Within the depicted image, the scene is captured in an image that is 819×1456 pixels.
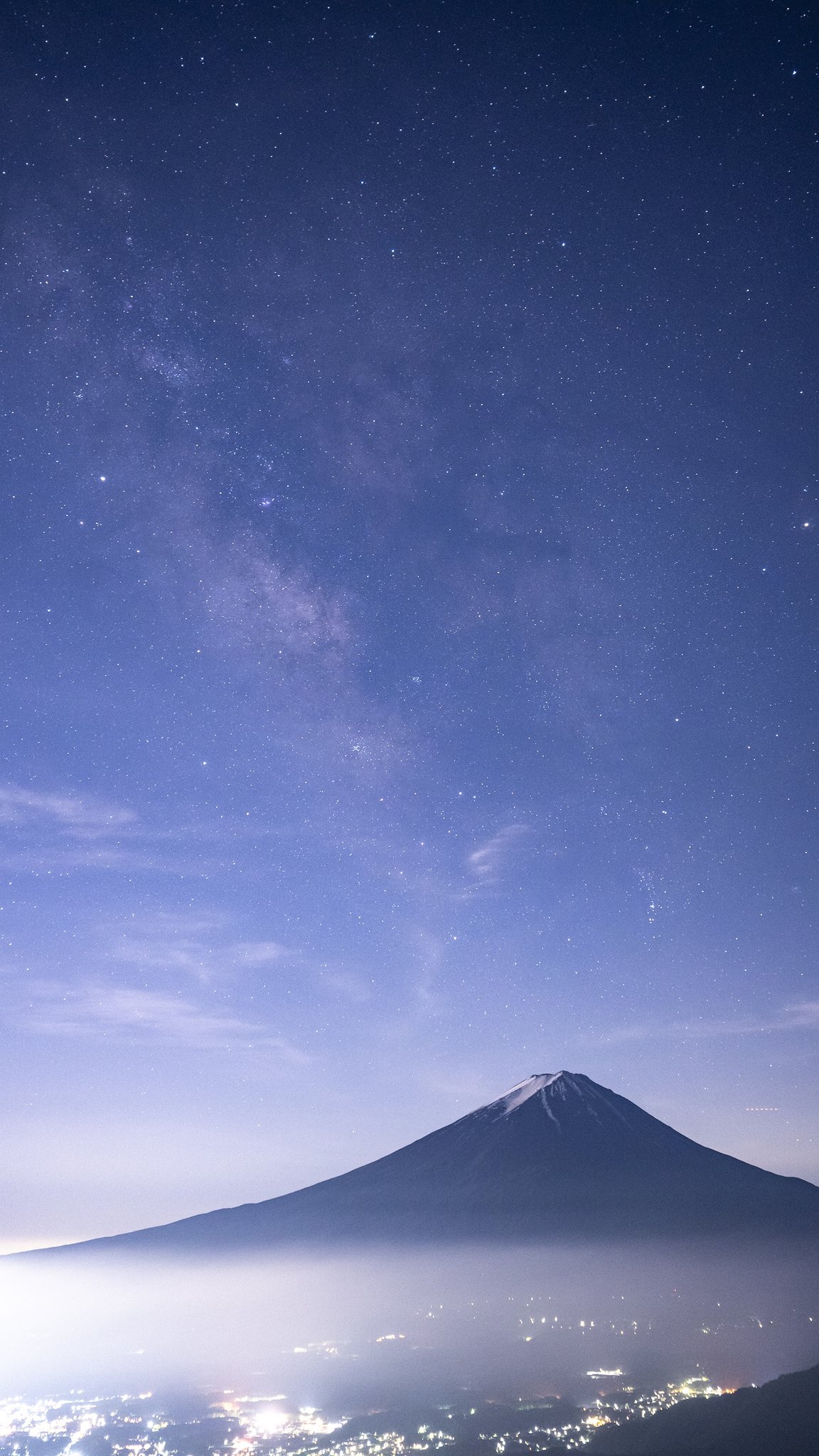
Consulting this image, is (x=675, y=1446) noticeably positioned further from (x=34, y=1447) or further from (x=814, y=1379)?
(x=34, y=1447)

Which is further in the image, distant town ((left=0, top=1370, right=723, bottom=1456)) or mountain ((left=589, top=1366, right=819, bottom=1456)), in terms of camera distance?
distant town ((left=0, top=1370, right=723, bottom=1456))

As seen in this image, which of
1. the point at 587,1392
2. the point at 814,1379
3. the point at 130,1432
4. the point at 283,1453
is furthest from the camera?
the point at 130,1432

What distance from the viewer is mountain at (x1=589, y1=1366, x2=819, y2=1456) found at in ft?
302

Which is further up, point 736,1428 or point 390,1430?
point 736,1428

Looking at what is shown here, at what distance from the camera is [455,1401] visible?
578 ft

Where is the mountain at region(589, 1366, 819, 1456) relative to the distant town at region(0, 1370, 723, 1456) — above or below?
above

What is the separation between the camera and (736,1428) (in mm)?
97375

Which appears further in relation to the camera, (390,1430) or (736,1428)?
(390,1430)

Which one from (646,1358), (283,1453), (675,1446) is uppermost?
(675,1446)

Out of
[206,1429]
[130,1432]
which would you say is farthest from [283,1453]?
[130,1432]

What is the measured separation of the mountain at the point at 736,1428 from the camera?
91925mm

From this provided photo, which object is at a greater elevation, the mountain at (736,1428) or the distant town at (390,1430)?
the mountain at (736,1428)

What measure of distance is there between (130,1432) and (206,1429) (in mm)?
23291

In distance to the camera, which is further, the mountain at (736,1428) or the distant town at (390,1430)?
the distant town at (390,1430)
